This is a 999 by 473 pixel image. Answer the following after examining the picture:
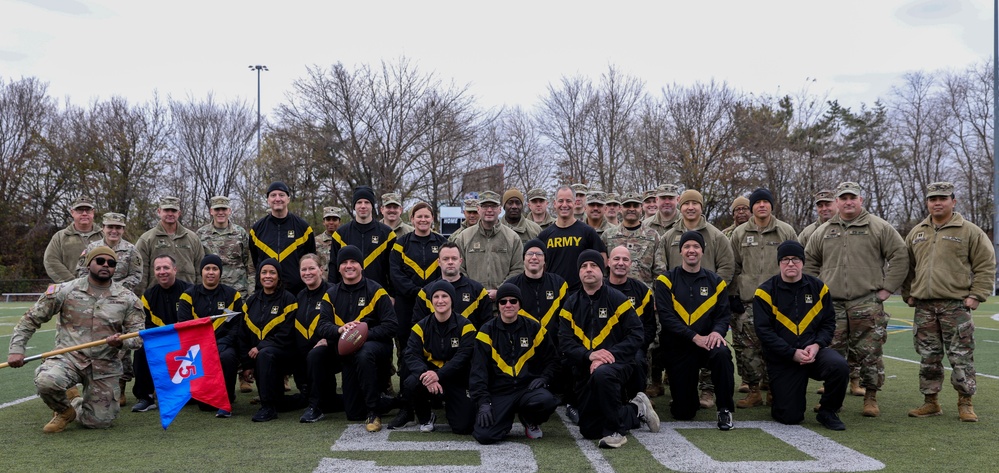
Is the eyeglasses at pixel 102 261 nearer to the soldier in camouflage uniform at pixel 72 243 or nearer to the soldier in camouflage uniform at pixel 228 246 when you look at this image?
the soldier in camouflage uniform at pixel 228 246

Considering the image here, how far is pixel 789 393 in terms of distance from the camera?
6.67 metres

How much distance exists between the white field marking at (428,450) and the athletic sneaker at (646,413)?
3.38 ft

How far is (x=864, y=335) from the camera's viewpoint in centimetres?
713

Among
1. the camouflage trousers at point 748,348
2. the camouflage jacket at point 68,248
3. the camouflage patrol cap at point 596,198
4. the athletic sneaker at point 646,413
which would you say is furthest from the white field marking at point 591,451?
the camouflage jacket at point 68,248

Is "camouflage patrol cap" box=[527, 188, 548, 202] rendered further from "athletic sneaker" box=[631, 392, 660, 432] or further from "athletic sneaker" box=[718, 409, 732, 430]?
"athletic sneaker" box=[718, 409, 732, 430]

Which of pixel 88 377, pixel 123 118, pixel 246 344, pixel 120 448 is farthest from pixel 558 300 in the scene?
pixel 123 118

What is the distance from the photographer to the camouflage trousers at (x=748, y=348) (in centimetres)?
769

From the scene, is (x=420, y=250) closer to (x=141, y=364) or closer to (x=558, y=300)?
(x=558, y=300)

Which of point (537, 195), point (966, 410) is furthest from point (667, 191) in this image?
point (966, 410)

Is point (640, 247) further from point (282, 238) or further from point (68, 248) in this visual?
point (68, 248)

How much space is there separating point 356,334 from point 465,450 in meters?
1.77

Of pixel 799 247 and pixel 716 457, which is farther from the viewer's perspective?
pixel 799 247

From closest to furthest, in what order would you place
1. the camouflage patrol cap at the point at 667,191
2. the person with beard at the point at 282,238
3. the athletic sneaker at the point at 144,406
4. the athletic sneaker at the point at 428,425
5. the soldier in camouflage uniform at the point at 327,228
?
the athletic sneaker at the point at 428,425
the athletic sneaker at the point at 144,406
the person with beard at the point at 282,238
the camouflage patrol cap at the point at 667,191
the soldier in camouflage uniform at the point at 327,228

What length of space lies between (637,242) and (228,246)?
471cm
